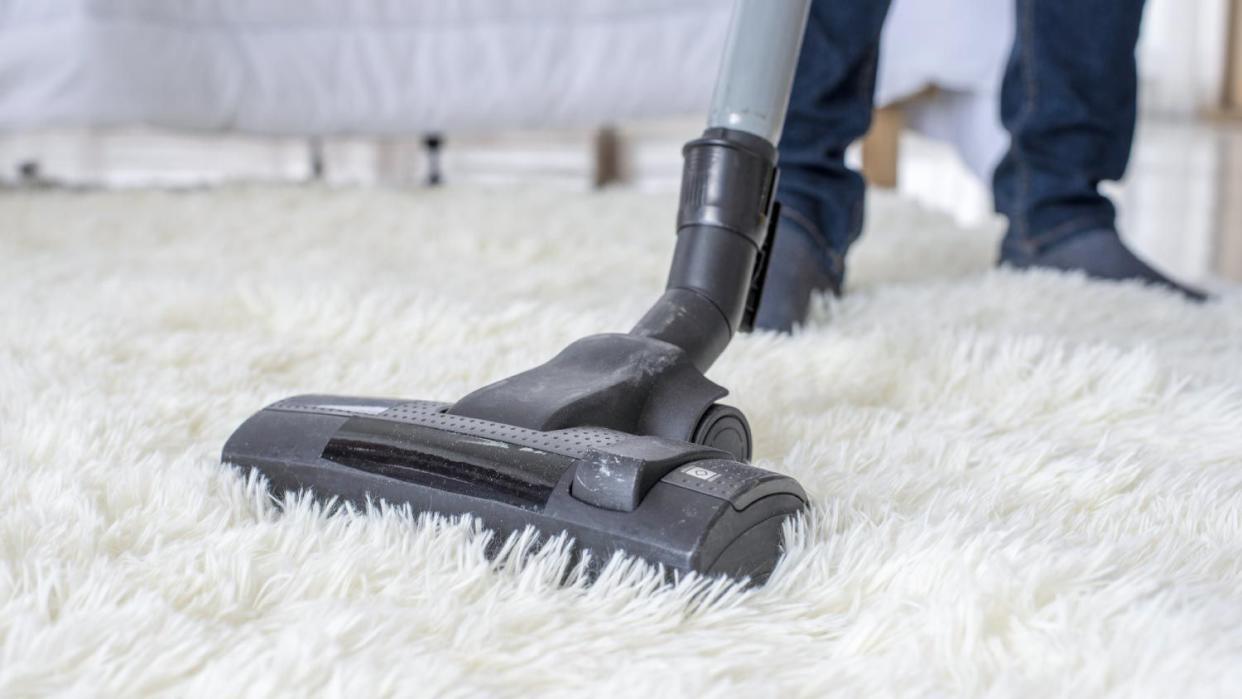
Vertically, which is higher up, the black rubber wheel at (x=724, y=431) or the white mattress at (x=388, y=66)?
the white mattress at (x=388, y=66)

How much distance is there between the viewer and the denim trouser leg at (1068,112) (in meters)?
1.06

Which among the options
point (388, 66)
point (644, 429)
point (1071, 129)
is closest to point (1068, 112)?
point (1071, 129)

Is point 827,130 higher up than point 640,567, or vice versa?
point 827,130

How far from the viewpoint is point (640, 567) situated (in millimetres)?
346

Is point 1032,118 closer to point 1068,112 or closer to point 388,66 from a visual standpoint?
point 1068,112

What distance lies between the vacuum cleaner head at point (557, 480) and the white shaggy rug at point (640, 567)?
0.04ft

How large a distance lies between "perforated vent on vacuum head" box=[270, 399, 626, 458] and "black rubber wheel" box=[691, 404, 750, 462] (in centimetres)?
5

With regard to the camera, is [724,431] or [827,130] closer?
[724,431]

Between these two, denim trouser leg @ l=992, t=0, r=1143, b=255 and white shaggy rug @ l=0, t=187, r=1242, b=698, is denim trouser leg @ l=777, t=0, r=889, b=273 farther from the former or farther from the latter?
denim trouser leg @ l=992, t=0, r=1143, b=255

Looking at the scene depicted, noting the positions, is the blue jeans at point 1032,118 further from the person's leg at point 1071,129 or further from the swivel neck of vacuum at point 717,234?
the swivel neck of vacuum at point 717,234

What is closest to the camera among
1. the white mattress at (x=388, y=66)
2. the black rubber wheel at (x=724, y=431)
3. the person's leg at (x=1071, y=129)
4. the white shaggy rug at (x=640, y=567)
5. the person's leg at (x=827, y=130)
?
the white shaggy rug at (x=640, y=567)

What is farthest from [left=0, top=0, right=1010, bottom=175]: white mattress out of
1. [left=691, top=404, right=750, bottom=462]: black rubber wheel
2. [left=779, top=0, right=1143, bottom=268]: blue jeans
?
[left=691, top=404, right=750, bottom=462]: black rubber wheel

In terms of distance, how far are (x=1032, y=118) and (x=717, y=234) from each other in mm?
693

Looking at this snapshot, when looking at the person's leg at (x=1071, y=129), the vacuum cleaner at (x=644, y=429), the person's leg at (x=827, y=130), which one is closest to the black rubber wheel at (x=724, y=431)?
the vacuum cleaner at (x=644, y=429)
